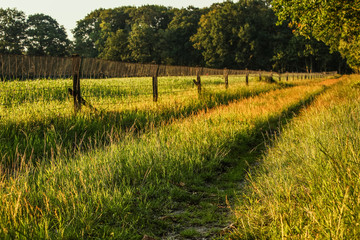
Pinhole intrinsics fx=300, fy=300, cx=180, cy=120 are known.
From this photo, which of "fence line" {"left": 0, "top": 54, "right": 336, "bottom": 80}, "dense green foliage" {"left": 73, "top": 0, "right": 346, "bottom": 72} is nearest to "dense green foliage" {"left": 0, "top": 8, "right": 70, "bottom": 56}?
"dense green foliage" {"left": 73, "top": 0, "right": 346, "bottom": 72}

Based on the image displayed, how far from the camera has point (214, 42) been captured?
7500 cm

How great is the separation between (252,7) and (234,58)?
16.9m

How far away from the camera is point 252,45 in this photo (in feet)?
233

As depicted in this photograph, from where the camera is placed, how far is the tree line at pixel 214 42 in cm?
7162

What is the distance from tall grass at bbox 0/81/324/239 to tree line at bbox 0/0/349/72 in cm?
6865

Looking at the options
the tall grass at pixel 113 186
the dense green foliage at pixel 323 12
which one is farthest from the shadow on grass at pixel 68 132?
the dense green foliage at pixel 323 12

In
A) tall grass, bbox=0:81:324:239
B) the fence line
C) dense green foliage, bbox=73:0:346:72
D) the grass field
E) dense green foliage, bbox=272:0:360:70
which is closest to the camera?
tall grass, bbox=0:81:324:239

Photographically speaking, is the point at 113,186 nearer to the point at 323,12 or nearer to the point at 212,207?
the point at 212,207

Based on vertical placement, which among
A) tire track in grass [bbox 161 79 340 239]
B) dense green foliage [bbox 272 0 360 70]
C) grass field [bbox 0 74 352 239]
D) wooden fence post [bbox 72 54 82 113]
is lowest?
tire track in grass [bbox 161 79 340 239]

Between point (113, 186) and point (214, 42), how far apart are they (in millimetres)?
74345

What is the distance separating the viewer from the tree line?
2820 inches

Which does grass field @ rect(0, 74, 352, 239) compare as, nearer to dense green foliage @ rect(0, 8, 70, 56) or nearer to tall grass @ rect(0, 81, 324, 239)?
tall grass @ rect(0, 81, 324, 239)

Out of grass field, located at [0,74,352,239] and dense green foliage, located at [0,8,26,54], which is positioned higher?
dense green foliage, located at [0,8,26,54]

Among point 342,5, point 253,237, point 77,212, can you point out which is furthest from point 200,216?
point 342,5
